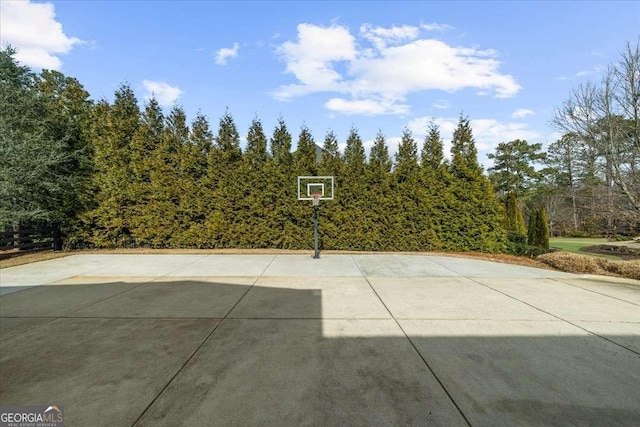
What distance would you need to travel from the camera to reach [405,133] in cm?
980

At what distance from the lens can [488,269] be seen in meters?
6.47

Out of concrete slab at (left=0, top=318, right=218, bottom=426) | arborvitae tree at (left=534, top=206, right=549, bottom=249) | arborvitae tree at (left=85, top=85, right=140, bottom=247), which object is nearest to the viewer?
concrete slab at (left=0, top=318, right=218, bottom=426)

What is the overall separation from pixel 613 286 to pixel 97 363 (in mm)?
7849

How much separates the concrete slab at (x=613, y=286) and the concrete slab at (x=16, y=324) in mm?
8140

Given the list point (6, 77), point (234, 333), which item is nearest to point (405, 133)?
point (234, 333)

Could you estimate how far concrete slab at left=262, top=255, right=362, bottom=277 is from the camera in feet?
19.5

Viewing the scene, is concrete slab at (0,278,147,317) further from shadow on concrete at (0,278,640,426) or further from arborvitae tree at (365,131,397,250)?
arborvitae tree at (365,131,397,250)

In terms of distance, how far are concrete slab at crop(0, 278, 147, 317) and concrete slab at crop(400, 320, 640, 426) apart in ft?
14.8

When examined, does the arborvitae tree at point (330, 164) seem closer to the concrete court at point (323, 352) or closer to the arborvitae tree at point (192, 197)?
the arborvitae tree at point (192, 197)

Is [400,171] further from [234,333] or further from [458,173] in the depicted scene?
[234,333]

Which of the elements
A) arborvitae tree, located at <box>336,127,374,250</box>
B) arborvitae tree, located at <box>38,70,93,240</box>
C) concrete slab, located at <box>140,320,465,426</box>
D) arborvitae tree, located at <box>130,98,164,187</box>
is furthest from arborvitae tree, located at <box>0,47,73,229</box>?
concrete slab, located at <box>140,320,465,426</box>

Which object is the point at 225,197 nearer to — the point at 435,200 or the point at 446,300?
the point at 435,200

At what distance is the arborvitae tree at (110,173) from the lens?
9289 millimetres

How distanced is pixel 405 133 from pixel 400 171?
1500mm
